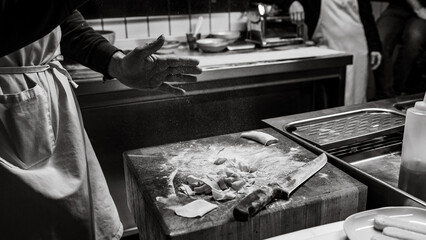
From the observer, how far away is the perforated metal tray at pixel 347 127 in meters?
1.51

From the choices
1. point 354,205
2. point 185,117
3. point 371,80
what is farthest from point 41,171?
point 371,80

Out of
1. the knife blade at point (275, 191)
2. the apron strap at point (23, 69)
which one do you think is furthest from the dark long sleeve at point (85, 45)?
the knife blade at point (275, 191)

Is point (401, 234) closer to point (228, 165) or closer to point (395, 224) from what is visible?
point (395, 224)

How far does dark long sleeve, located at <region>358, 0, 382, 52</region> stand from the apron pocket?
10.2 ft

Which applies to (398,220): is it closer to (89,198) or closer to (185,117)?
(89,198)

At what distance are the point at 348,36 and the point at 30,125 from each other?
2973 millimetres

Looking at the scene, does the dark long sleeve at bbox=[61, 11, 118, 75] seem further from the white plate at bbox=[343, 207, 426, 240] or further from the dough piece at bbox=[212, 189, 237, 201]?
the white plate at bbox=[343, 207, 426, 240]

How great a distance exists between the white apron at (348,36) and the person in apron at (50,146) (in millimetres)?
2437

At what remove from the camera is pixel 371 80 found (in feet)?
15.1

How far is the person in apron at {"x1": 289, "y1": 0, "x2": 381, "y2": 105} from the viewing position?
3.58 meters

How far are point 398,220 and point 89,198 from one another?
950 millimetres

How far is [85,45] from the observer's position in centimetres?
157

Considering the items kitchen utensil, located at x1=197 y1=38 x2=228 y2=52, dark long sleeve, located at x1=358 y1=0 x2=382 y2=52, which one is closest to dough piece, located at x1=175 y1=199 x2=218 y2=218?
kitchen utensil, located at x1=197 y1=38 x2=228 y2=52

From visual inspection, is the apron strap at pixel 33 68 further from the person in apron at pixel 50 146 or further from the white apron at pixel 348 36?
the white apron at pixel 348 36
